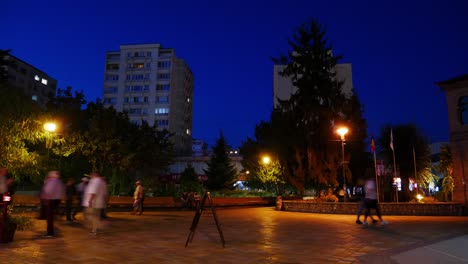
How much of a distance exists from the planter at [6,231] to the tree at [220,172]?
127 feet

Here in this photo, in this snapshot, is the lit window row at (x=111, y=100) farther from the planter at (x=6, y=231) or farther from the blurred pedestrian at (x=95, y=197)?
the planter at (x=6, y=231)

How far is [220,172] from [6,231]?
39.4 meters

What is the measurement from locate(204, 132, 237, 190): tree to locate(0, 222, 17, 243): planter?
38.7 meters

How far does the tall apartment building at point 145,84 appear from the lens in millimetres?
99500

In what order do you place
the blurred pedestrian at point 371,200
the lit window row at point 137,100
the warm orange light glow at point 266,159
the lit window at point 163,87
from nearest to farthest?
1. the blurred pedestrian at point 371,200
2. the warm orange light glow at point 266,159
3. the lit window at point 163,87
4. the lit window row at point 137,100

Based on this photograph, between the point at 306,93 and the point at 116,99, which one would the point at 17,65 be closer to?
the point at 116,99

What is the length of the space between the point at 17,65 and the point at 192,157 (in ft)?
168

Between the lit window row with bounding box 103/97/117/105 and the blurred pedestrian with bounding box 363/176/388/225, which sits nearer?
the blurred pedestrian with bounding box 363/176/388/225

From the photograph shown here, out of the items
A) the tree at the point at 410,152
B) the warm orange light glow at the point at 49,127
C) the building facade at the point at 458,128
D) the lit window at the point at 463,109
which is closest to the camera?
the warm orange light glow at the point at 49,127

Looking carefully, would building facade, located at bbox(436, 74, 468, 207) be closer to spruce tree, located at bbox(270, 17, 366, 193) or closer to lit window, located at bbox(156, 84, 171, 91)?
spruce tree, located at bbox(270, 17, 366, 193)

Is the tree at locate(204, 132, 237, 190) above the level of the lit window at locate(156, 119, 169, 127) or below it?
below

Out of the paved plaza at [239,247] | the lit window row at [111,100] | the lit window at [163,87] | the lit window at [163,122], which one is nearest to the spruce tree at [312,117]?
the paved plaza at [239,247]

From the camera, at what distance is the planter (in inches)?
355

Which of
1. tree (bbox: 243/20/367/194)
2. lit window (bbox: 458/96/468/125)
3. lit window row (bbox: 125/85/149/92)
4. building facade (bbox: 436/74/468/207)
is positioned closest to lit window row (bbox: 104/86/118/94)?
lit window row (bbox: 125/85/149/92)
